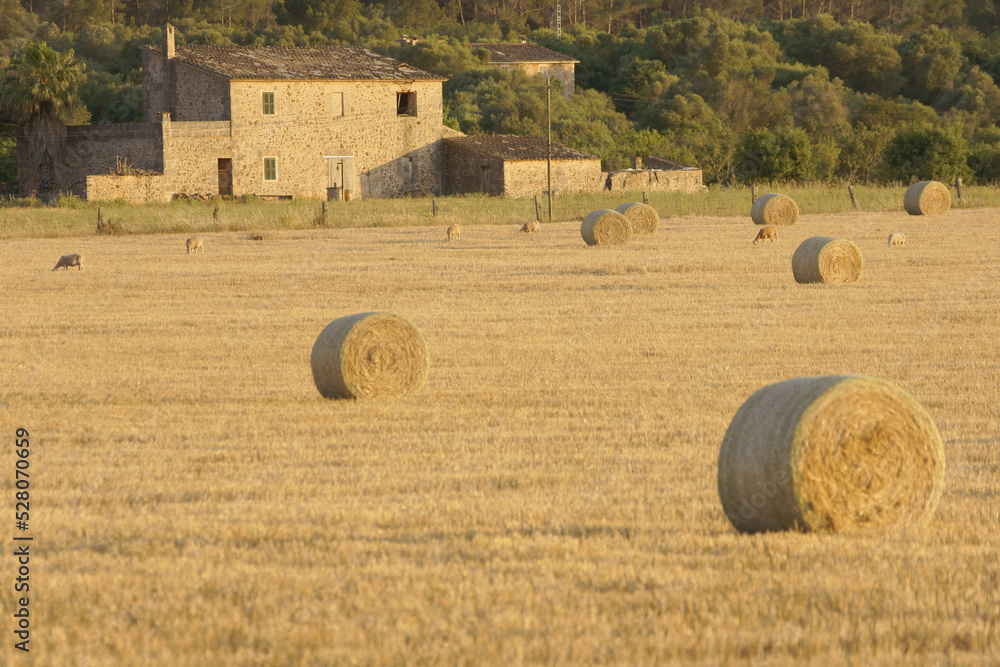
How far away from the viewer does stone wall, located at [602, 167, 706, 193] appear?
6588 centimetres

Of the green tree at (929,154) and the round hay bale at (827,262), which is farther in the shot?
the green tree at (929,154)

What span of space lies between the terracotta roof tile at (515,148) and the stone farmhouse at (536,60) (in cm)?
3287

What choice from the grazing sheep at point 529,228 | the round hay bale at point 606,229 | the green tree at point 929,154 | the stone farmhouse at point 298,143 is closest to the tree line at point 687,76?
the green tree at point 929,154

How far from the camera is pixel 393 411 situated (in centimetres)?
1174

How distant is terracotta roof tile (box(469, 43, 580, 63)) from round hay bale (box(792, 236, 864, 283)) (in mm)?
79278

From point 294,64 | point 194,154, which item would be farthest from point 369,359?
point 294,64

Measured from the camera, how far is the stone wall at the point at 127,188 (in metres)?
57.4

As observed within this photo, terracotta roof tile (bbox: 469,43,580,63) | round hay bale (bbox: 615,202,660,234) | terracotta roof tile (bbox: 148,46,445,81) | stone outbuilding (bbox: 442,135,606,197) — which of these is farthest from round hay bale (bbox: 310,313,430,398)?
terracotta roof tile (bbox: 469,43,580,63)

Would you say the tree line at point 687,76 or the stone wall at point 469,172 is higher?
the tree line at point 687,76

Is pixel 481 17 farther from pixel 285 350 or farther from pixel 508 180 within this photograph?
pixel 285 350

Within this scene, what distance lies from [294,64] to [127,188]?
37.3 ft

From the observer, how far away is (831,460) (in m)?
7.12

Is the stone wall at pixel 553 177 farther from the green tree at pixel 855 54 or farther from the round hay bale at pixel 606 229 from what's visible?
the green tree at pixel 855 54

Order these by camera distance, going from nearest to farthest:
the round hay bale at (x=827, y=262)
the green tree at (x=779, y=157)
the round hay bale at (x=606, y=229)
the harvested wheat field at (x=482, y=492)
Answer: the harvested wheat field at (x=482, y=492), the round hay bale at (x=827, y=262), the round hay bale at (x=606, y=229), the green tree at (x=779, y=157)
